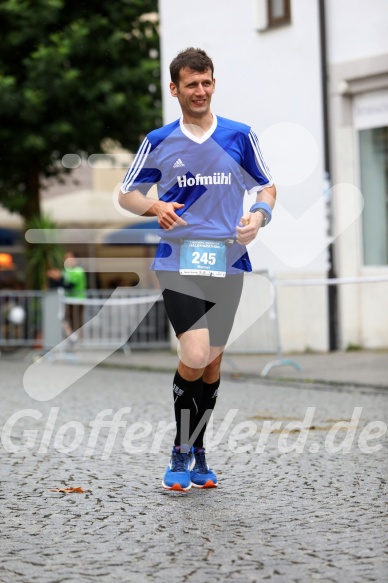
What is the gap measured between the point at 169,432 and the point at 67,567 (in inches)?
156

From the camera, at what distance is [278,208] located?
16453mm

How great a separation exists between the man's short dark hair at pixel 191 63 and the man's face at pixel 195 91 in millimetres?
17

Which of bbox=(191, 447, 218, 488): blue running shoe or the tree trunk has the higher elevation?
the tree trunk

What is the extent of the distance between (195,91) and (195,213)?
56 cm

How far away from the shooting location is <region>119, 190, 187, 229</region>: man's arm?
226 inches

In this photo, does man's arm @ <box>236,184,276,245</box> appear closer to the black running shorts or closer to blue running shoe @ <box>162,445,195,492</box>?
the black running shorts

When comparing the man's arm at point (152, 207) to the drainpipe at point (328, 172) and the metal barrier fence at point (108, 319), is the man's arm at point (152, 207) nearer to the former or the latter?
the drainpipe at point (328, 172)

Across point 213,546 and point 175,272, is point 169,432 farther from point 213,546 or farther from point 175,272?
point 213,546

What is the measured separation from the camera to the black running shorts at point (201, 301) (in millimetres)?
5844

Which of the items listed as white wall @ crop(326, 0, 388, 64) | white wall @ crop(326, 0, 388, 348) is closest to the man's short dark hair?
white wall @ crop(326, 0, 388, 348)

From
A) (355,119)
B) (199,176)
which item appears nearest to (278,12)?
(355,119)

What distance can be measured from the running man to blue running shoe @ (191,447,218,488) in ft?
0.25

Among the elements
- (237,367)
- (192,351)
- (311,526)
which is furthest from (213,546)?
(237,367)

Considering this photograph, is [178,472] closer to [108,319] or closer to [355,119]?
[355,119]
